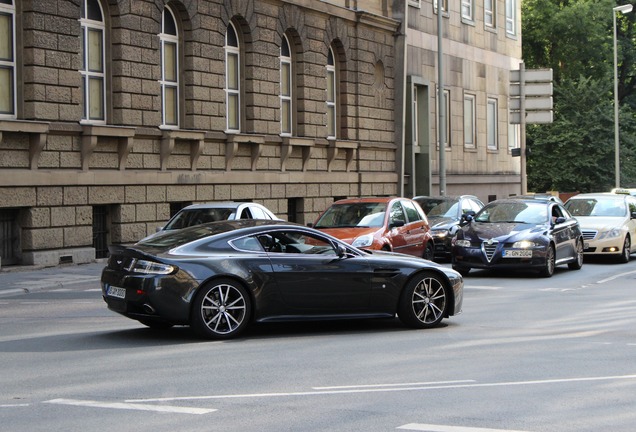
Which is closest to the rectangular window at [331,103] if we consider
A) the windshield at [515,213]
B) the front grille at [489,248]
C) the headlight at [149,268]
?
the windshield at [515,213]

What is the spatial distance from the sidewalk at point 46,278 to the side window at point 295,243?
7.11m

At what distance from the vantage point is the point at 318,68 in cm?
3494

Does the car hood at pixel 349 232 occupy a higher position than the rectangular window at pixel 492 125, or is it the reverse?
the rectangular window at pixel 492 125

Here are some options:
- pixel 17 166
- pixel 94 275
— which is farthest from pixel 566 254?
pixel 17 166

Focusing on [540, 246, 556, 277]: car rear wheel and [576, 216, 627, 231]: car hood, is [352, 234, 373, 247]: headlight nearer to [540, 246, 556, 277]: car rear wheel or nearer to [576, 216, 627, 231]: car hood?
[540, 246, 556, 277]: car rear wheel

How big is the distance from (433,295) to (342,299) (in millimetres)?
1243

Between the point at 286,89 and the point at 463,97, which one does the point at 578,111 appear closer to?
the point at 463,97

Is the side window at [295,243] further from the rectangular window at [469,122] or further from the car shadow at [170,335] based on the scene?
the rectangular window at [469,122]

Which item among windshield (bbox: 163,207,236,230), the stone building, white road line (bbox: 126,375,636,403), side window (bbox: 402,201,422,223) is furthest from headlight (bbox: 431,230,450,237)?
white road line (bbox: 126,375,636,403)

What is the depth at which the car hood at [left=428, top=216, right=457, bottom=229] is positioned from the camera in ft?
88.9

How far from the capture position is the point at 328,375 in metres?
10.1

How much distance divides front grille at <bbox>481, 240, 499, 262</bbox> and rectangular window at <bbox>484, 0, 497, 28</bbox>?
28.4 metres

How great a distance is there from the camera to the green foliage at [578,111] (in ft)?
187

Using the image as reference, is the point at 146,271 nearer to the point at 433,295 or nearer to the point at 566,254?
the point at 433,295
